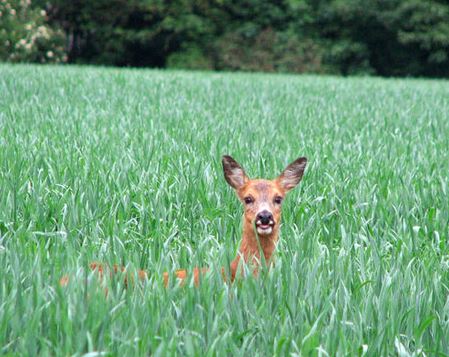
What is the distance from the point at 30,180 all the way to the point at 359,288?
8.32ft

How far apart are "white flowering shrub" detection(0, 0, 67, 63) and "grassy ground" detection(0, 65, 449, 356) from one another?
17535mm

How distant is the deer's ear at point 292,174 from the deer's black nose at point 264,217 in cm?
41

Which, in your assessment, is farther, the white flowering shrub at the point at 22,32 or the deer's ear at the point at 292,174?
the white flowering shrub at the point at 22,32

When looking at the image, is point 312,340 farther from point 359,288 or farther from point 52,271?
point 52,271

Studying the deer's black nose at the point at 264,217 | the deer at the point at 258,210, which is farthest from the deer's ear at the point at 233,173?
the deer's black nose at the point at 264,217

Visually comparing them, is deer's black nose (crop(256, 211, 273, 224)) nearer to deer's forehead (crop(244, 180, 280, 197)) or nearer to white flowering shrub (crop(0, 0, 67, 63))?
deer's forehead (crop(244, 180, 280, 197))

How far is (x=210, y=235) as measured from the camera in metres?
3.70

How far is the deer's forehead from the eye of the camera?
3.38 metres

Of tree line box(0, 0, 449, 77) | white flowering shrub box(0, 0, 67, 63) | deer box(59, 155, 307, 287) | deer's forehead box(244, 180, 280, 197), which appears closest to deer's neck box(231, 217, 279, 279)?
deer box(59, 155, 307, 287)

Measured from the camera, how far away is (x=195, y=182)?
16.0 ft

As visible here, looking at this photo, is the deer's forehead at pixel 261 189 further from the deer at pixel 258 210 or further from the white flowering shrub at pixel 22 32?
the white flowering shrub at pixel 22 32

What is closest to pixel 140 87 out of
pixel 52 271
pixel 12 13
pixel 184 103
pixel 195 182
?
pixel 184 103

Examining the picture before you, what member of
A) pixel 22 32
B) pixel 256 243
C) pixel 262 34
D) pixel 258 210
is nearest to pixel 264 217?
pixel 258 210

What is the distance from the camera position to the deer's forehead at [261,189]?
3.38m
